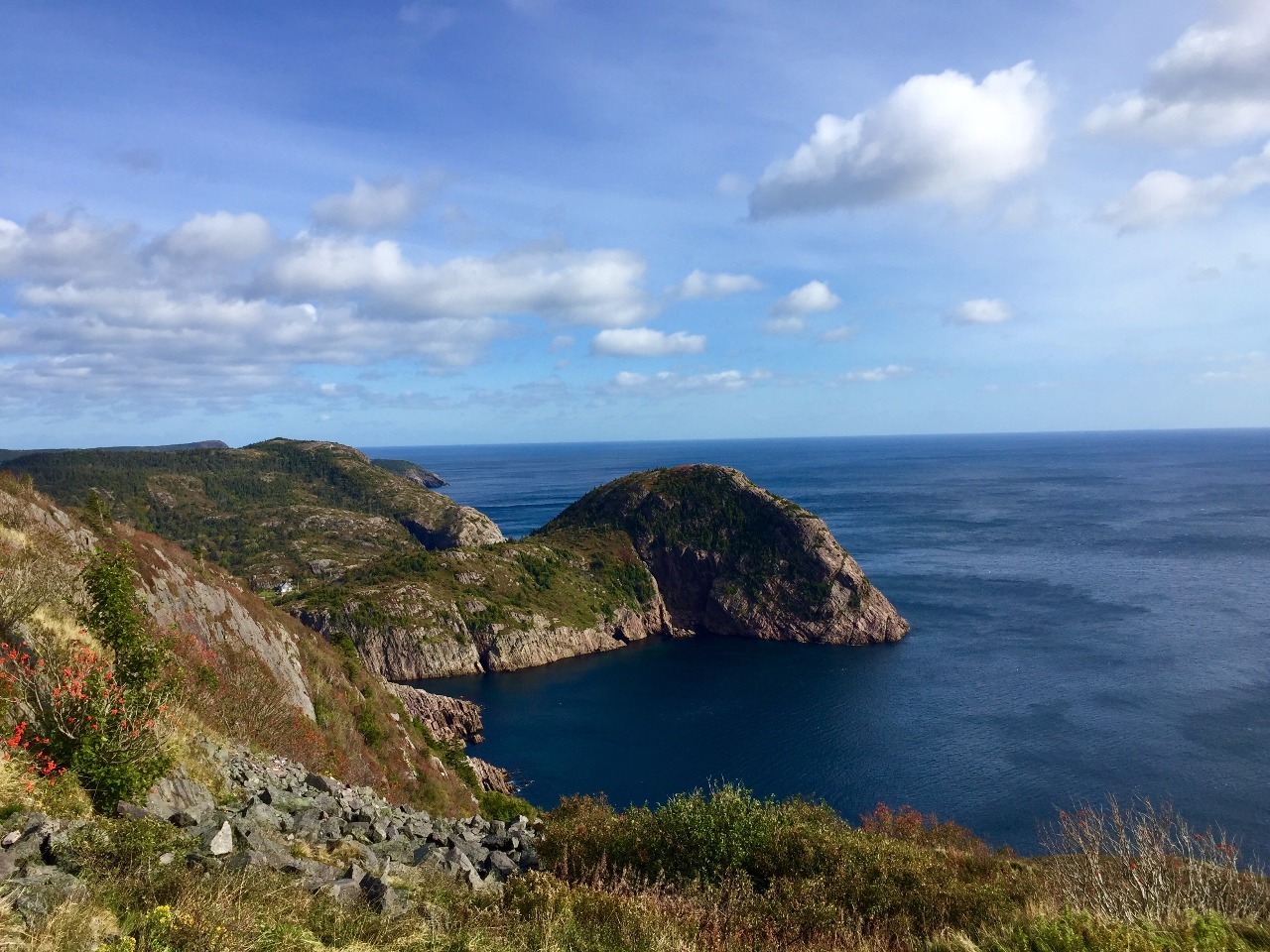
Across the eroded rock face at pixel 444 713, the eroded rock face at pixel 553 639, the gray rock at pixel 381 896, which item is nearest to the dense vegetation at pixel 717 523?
the eroded rock face at pixel 553 639

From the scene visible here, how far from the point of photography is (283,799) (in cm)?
1609

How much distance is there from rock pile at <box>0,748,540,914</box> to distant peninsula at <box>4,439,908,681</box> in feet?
252

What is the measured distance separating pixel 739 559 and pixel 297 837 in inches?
4459

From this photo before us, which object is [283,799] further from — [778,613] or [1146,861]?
[778,613]

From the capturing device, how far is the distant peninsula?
100312 mm

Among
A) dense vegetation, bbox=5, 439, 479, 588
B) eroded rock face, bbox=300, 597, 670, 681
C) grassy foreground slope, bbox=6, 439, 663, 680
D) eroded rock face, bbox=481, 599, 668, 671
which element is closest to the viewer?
eroded rock face, bbox=300, 597, 670, 681

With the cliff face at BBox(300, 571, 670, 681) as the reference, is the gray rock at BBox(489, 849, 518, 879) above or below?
above

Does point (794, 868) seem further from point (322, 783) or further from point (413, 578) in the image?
point (413, 578)

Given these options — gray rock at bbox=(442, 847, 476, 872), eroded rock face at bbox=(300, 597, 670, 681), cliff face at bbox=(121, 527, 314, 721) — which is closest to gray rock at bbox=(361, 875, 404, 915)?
gray rock at bbox=(442, 847, 476, 872)

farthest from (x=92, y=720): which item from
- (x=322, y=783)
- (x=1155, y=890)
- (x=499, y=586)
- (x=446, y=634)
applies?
(x=499, y=586)

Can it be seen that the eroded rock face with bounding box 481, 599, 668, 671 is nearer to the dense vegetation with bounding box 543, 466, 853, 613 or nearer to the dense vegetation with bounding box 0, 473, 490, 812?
the dense vegetation with bounding box 543, 466, 853, 613

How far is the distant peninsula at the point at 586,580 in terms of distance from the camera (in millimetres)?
100312

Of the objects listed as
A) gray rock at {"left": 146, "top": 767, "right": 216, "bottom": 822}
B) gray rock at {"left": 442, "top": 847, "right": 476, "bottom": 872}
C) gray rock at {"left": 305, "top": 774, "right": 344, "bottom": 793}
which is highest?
gray rock at {"left": 146, "top": 767, "right": 216, "bottom": 822}

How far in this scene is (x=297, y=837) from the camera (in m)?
13.8
